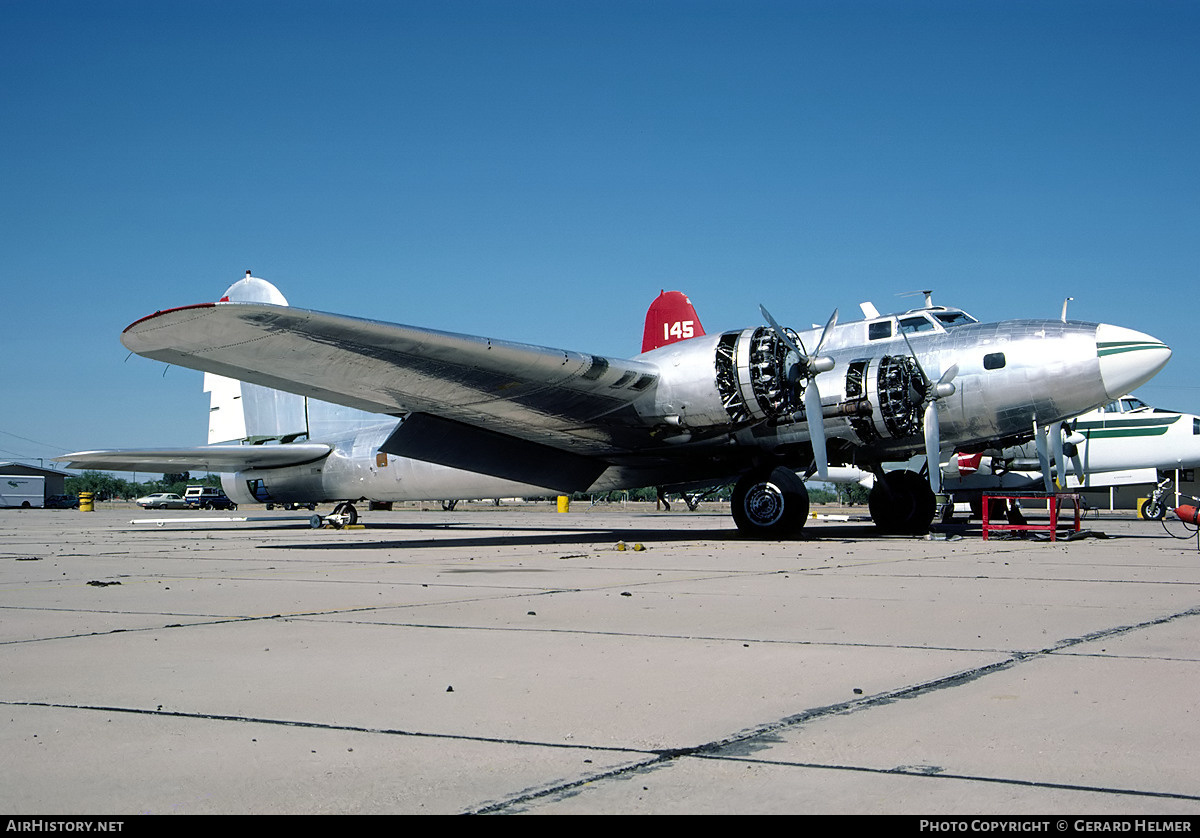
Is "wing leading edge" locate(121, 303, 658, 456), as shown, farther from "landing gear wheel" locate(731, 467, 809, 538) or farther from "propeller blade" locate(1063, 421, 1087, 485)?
"propeller blade" locate(1063, 421, 1087, 485)

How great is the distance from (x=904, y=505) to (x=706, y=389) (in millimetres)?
5735

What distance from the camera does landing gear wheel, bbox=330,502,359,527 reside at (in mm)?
23823

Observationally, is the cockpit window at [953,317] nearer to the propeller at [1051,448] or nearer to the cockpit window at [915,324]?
the cockpit window at [915,324]

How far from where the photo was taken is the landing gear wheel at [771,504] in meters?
15.7

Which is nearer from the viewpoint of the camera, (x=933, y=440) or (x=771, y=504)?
(x=933, y=440)

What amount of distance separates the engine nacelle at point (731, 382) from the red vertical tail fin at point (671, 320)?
7.03 metres

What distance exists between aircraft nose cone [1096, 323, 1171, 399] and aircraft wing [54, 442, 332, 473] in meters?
16.2

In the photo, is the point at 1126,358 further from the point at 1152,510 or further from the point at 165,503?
the point at 165,503

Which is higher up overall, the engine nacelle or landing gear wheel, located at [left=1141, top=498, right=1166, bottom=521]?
the engine nacelle

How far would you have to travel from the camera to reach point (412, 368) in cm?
1423

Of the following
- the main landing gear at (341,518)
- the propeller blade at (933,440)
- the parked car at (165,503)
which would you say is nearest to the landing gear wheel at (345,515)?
the main landing gear at (341,518)

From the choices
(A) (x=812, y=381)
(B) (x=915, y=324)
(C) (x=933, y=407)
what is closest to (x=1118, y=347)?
(C) (x=933, y=407)

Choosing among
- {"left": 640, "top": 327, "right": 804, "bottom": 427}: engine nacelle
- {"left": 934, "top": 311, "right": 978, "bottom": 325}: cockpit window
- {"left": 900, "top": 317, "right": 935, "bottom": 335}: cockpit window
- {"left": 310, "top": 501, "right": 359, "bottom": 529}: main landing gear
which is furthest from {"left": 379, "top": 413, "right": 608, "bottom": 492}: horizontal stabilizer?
{"left": 310, "top": 501, "right": 359, "bottom": 529}: main landing gear
